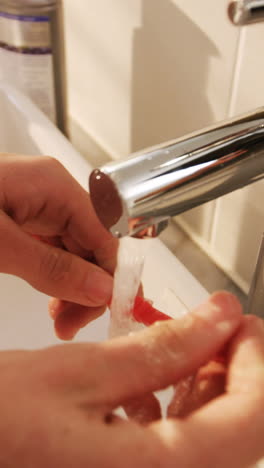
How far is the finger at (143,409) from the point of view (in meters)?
0.18

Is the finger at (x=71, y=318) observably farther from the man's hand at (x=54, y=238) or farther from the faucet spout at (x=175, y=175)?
the faucet spout at (x=175, y=175)

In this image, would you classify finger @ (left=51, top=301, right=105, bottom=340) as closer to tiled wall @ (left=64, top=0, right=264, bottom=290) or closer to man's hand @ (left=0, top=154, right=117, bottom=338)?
man's hand @ (left=0, top=154, right=117, bottom=338)

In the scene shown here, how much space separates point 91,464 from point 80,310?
0.60 feet

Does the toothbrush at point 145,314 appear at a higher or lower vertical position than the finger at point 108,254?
higher

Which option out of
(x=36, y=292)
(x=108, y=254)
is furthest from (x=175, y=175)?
(x=36, y=292)

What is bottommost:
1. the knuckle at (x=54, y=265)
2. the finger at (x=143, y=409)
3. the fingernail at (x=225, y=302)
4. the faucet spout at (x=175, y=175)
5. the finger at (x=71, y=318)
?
the finger at (x=71, y=318)

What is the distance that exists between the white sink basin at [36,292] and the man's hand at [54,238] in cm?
3

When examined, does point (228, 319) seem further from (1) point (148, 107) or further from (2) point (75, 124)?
(2) point (75, 124)

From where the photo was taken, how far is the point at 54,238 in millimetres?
349

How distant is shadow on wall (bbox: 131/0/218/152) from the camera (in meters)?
0.36

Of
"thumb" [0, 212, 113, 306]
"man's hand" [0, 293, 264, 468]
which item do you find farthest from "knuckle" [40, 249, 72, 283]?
"man's hand" [0, 293, 264, 468]

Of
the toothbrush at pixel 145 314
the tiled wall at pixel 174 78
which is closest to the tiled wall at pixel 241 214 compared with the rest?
the tiled wall at pixel 174 78

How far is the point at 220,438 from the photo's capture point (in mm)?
152

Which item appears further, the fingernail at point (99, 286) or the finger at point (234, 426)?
the fingernail at point (99, 286)
